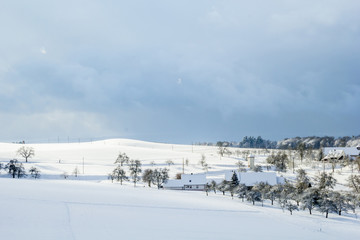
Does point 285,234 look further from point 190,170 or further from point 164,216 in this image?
point 190,170

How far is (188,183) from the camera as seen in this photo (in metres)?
64.5

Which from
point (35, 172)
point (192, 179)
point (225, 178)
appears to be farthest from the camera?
point (35, 172)

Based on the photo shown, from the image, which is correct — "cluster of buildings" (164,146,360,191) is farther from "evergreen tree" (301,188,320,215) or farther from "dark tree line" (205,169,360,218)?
"evergreen tree" (301,188,320,215)

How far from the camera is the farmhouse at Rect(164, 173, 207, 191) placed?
63.9m

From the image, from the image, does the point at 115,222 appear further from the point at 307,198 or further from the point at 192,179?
the point at 192,179

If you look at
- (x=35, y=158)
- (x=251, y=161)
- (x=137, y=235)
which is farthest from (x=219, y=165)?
(x=137, y=235)

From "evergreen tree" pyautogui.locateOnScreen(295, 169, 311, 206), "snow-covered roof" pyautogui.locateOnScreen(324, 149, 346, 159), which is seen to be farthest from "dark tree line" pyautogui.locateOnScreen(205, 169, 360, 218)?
"snow-covered roof" pyautogui.locateOnScreen(324, 149, 346, 159)

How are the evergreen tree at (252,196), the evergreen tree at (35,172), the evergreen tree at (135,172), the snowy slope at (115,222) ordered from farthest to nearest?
the evergreen tree at (35,172) < the evergreen tree at (135,172) < the evergreen tree at (252,196) < the snowy slope at (115,222)

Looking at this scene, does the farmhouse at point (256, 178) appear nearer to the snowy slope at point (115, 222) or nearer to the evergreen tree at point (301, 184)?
the evergreen tree at point (301, 184)

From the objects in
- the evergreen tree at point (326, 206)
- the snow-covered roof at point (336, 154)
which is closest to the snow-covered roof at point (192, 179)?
the evergreen tree at point (326, 206)

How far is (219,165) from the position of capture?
9912 centimetres

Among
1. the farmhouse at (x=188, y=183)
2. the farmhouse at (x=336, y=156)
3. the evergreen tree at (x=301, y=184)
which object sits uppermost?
the farmhouse at (x=336, y=156)

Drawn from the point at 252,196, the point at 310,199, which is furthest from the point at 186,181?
the point at 310,199

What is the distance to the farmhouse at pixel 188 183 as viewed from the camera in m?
63.9
